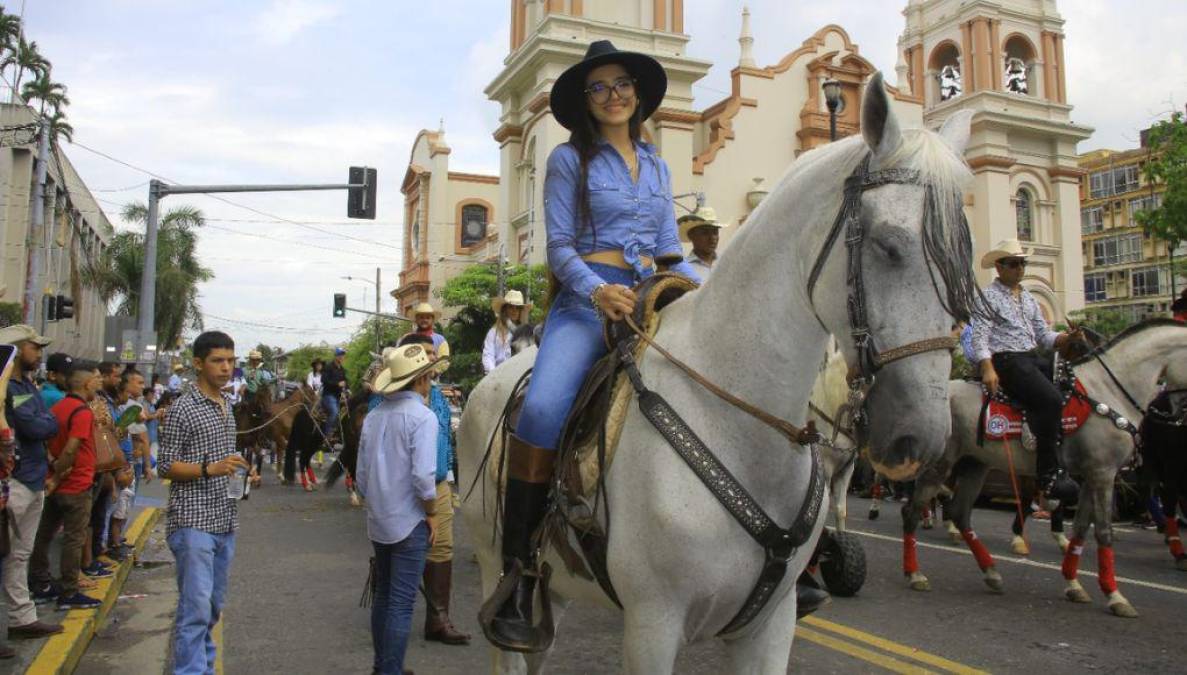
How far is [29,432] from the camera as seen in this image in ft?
19.6

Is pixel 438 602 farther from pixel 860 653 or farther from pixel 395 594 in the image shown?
pixel 860 653

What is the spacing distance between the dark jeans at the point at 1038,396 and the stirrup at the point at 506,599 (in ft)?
19.3

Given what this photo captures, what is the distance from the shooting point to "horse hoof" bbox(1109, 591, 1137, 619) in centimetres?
666

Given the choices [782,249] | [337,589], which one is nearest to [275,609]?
[337,589]

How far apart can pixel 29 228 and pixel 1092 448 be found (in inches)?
1469

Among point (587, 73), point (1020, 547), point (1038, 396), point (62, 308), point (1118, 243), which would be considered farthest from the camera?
point (1118, 243)

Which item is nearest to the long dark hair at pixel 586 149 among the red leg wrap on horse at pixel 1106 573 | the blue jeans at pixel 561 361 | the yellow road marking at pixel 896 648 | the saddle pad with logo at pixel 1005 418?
the blue jeans at pixel 561 361

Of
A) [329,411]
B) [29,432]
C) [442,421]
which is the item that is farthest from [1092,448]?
[329,411]

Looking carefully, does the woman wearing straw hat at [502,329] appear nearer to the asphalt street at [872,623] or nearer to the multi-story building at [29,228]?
the asphalt street at [872,623]

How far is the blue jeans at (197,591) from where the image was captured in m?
4.45

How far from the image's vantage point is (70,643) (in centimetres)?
556

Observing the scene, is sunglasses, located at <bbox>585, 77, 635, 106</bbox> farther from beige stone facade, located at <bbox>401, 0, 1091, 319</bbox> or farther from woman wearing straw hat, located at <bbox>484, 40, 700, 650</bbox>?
beige stone facade, located at <bbox>401, 0, 1091, 319</bbox>

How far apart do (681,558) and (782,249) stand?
985 mm

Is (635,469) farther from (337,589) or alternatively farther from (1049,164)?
(1049,164)
